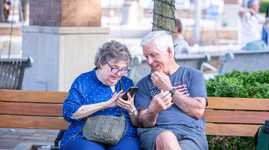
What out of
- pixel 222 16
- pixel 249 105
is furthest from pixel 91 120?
pixel 222 16

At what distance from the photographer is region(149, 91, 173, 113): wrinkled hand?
191 inches

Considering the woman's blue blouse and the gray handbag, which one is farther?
the woman's blue blouse

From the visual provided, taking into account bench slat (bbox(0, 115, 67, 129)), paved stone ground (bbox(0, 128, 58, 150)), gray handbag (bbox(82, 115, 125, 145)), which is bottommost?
paved stone ground (bbox(0, 128, 58, 150))

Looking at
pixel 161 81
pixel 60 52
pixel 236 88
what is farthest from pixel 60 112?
pixel 60 52

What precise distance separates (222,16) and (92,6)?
1766 cm

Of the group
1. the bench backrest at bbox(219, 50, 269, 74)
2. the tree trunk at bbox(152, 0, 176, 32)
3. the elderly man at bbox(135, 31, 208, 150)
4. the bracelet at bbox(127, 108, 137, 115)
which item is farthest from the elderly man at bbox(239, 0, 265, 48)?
the bracelet at bbox(127, 108, 137, 115)

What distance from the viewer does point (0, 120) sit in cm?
570

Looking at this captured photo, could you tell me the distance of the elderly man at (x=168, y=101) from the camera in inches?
194

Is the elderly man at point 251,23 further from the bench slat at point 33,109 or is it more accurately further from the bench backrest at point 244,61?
the bench slat at point 33,109

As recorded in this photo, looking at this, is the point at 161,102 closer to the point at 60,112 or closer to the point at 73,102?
the point at 73,102

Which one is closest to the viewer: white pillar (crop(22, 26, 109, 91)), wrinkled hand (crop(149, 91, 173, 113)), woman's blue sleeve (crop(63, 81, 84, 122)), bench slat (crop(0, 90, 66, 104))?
wrinkled hand (crop(149, 91, 173, 113))

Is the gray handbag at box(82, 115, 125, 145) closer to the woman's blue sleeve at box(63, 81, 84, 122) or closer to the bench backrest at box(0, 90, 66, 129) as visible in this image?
the woman's blue sleeve at box(63, 81, 84, 122)

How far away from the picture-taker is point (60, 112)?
5.65 meters

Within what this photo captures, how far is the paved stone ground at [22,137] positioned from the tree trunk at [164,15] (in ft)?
6.59
